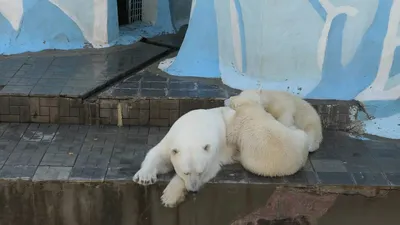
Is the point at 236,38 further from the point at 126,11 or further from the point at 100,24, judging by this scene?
the point at 126,11

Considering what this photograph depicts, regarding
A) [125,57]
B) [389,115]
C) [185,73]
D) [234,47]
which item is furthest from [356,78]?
[125,57]

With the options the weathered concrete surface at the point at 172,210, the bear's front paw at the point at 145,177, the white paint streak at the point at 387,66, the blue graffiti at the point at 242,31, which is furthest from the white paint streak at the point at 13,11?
the white paint streak at the point at 387,66

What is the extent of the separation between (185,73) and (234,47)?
1.62ft

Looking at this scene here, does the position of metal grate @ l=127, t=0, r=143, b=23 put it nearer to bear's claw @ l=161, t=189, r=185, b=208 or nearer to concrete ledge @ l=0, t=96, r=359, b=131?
concrete ledge @ l=0, t=96, r=359, b=131

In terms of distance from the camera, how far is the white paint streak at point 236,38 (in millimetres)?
4363

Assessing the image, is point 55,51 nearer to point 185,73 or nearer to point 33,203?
point 185,73

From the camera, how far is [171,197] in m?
3.28

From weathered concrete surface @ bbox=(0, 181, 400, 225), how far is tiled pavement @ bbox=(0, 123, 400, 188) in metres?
0.06

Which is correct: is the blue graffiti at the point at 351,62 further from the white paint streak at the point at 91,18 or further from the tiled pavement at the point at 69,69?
the white paint streak at the point at 91,18

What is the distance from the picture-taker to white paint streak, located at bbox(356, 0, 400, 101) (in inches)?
161

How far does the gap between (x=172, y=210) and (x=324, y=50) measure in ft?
5.69

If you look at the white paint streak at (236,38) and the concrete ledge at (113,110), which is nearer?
the concrete ledge at (113,110)

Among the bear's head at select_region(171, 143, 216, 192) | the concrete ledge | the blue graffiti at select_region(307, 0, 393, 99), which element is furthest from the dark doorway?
the bear's head at select_region(171, 143, 216, 192)

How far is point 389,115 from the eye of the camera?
418 centimetres
